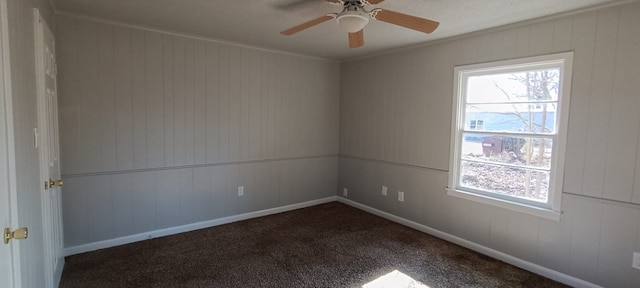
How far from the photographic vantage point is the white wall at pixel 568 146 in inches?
94.4

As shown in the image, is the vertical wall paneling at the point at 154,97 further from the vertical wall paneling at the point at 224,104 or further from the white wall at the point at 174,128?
the vertical wall paneling at the point at 224,104

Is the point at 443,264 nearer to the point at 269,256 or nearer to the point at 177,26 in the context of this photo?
the point at 269,256

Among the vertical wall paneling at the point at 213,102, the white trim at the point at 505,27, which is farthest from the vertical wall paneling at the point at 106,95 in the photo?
the white trim at the point at 505,27

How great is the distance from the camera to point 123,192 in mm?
3285

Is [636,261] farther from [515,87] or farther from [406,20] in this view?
[406,20]

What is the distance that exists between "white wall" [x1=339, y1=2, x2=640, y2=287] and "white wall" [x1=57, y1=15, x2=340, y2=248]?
135 cm

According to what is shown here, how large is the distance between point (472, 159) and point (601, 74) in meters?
1.31

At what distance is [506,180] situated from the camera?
3.16 meters

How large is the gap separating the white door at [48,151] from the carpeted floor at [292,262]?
0.36 m

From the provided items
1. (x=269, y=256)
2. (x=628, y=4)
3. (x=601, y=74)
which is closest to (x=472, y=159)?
(x=601, y=74)

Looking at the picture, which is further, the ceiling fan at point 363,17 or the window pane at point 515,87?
the window pane at point 515,87

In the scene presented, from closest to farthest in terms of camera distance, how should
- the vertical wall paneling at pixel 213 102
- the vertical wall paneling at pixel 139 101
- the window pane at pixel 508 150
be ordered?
1. the window pane at pixel 508 150
2. the vertical wall paneling at pixel 139 101
3. the vertical wall paneling at pixel 213 102

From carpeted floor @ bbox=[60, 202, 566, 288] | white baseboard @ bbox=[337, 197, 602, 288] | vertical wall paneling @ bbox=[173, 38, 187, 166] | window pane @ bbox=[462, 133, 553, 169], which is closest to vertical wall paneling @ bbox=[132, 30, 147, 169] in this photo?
vertical wall paneling @ bbox=[173, 38, 187, 166]

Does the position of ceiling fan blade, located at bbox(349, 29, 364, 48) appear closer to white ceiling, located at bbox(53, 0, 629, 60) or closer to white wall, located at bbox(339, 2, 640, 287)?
white ceiling, located at bbox(53, 0, 629, 60)
